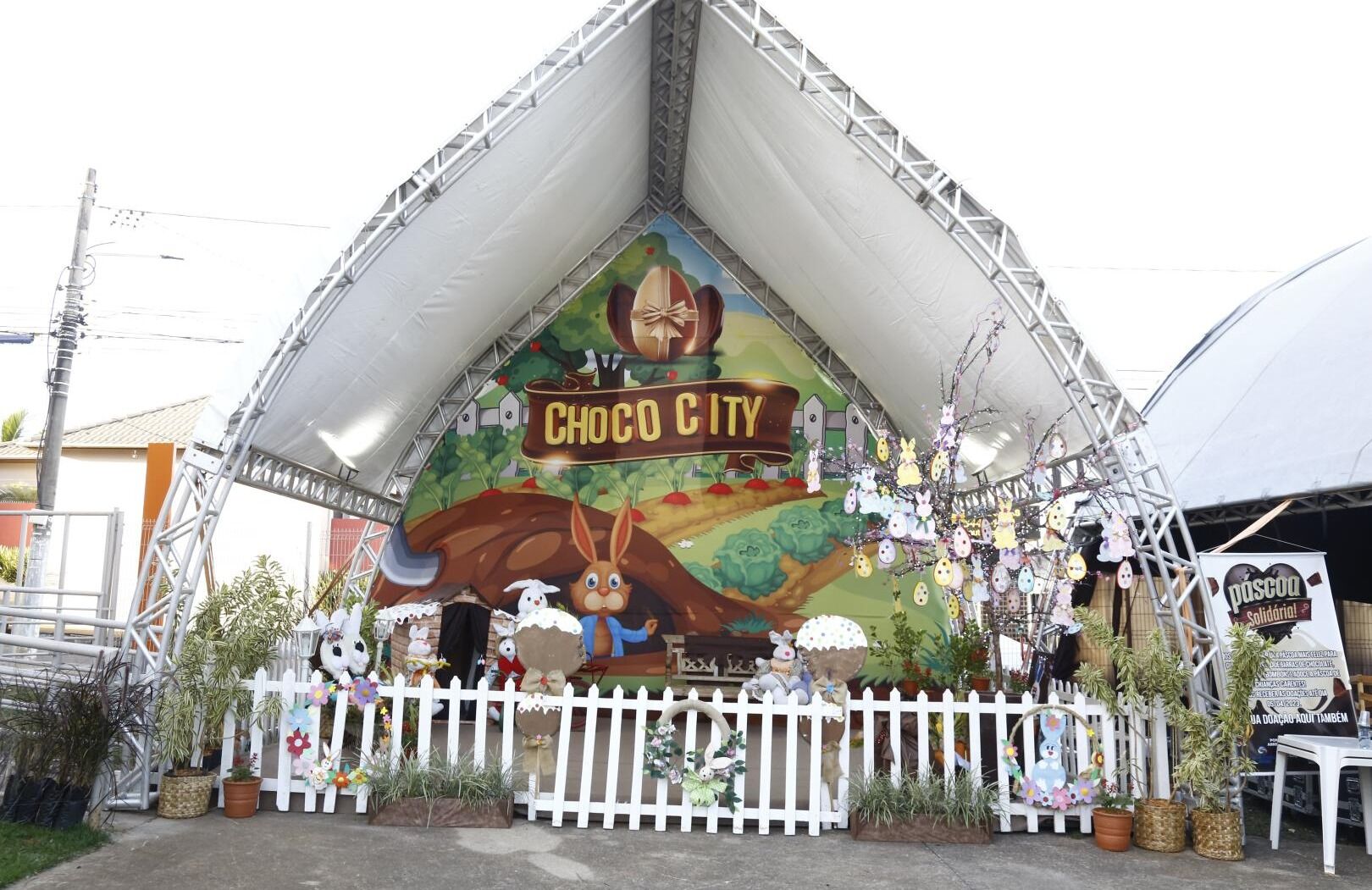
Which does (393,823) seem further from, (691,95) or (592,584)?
(691,95)

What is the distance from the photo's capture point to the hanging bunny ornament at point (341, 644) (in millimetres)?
8289

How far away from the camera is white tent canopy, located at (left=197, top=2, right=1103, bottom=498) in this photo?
709cm

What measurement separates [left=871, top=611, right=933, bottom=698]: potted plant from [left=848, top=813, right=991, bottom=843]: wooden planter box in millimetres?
2344

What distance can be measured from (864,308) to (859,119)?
9.80 ft

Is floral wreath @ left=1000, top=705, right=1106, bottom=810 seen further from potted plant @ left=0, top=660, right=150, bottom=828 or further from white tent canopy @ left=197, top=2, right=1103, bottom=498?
potted plant @ left=0, top=660, right=150, bottom=828

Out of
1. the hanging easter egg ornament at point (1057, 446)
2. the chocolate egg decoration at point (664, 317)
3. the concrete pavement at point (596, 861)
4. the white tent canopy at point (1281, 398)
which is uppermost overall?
the chocolate egg decoration at point (664, 317)

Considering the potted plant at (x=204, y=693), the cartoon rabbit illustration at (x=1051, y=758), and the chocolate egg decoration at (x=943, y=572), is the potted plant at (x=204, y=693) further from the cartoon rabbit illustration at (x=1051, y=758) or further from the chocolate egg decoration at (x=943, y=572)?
the cartoon rabbit illustration at (x=1051, y=758)

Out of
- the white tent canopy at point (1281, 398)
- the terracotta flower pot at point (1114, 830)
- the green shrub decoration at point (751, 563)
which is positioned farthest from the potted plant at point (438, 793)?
the white tent canopy at point (1281, 398)

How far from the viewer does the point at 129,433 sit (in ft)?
77.1

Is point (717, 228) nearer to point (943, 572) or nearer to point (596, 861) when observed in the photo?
point (943, 572)

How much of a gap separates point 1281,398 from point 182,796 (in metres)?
8.67

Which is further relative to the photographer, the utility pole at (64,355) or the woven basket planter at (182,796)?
the utility pole at (64,355)

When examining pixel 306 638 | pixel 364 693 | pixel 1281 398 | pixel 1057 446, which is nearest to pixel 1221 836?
pixel 1057 446

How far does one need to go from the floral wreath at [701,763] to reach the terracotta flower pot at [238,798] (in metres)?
2.45
